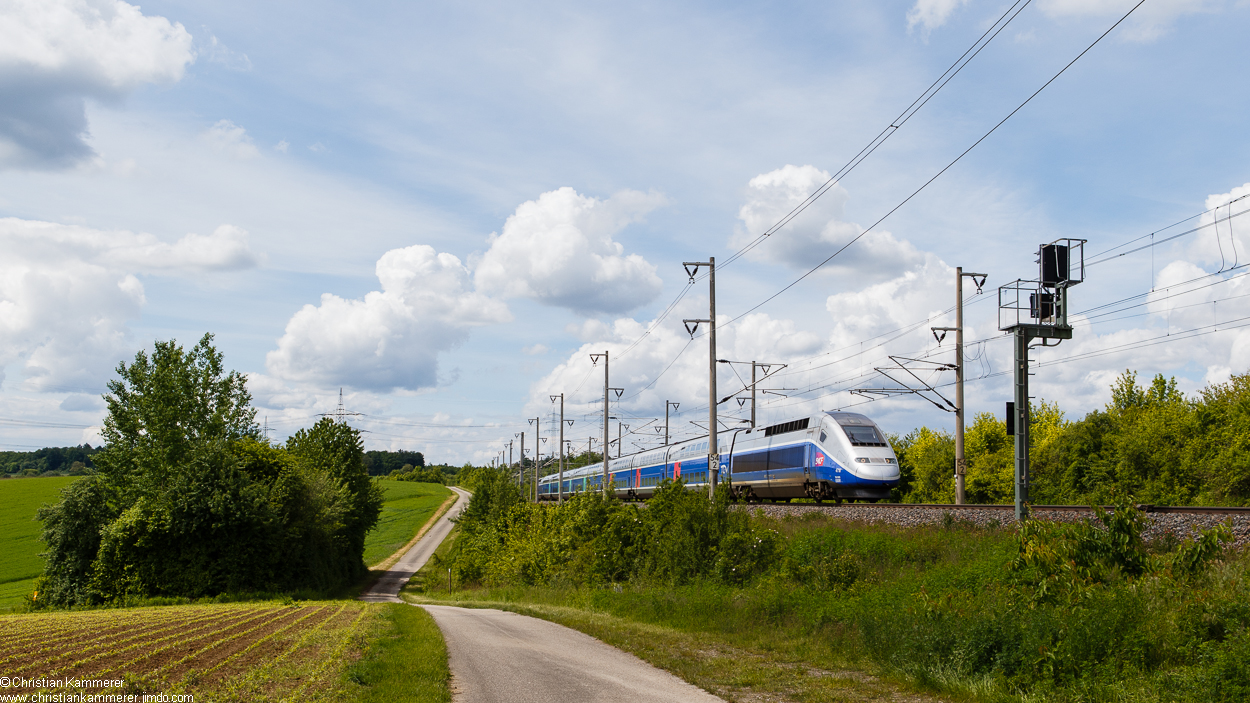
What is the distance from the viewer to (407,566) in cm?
7806

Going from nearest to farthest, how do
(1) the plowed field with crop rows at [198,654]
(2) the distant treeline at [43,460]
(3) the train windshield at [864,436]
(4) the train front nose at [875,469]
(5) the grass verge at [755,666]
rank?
(1) the plowed field with crop rows at [198,654] → (5) the grass verge at [755,666] → (4) the train front nose at [875,469] → (3) the train windshield at [864,436] → (2) the distant treeline at [43,460]

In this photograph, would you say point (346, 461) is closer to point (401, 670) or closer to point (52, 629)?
point (52, 629)

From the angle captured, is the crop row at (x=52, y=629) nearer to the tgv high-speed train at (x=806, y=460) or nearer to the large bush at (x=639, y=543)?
the large bush at (x=639, y=543)

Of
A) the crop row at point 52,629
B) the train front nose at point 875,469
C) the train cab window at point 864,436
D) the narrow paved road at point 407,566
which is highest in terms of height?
the train cab window at point 864,436

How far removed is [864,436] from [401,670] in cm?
2449

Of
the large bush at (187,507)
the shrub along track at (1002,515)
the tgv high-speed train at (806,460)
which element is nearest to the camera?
the shrub along track at (1002,515)

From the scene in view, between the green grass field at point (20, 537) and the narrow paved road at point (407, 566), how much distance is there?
19515mm

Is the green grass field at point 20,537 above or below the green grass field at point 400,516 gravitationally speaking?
above

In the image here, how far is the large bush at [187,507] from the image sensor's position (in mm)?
40000

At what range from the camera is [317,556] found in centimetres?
4844

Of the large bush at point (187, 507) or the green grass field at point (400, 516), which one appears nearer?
the large bush at point (187, 507)

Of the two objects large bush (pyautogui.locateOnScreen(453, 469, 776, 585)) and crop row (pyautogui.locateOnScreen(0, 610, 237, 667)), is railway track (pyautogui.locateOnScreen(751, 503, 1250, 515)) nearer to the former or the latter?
large bush (pyautogui.locateOnScreen(453, 469, 776, 585))

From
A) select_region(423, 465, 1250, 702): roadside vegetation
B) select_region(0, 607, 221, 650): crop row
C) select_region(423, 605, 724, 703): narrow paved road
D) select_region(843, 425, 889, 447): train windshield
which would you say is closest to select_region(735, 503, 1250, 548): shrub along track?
select_region(423, 465, 1250, 702): roadside vegetation

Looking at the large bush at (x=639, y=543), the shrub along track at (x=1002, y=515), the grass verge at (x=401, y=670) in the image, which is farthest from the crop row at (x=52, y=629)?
the shrub along track at (x=1002, y=515)
